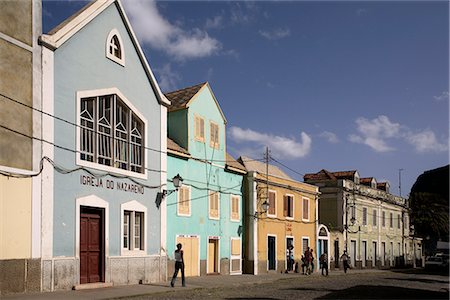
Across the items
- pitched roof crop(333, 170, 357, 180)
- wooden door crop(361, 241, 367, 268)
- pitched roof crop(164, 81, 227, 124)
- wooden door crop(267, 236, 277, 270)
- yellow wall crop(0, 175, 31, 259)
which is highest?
pitched roof crop(164, 81, 227, 124)

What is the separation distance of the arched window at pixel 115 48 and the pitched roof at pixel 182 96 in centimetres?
641

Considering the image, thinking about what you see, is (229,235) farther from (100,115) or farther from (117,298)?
(117,298)

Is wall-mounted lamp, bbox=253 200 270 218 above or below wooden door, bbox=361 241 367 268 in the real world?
above

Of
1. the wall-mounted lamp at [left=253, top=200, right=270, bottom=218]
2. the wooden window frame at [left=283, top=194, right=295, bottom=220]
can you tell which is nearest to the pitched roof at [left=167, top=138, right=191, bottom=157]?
the wall-mounted lamp at [left=253, top=200, right=270, bottom=218]

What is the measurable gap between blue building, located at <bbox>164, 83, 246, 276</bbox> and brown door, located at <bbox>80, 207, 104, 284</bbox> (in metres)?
5.00

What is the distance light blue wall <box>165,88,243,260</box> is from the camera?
2581 cm

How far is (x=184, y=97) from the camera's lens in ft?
94.3

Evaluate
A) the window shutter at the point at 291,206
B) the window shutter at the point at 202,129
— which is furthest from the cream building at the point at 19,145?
the window shutter at the point at 291,206

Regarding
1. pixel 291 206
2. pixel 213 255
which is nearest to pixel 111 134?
pixel 213 255

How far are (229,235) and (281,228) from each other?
5809 mm

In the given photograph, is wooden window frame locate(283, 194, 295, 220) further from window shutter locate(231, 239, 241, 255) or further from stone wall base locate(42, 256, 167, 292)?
stone wall base locate(42, 256, 167, 292)

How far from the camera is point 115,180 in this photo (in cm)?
2075

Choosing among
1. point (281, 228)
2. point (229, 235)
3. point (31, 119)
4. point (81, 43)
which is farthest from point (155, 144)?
point (281, 228)

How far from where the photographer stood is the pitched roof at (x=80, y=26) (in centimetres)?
1797
